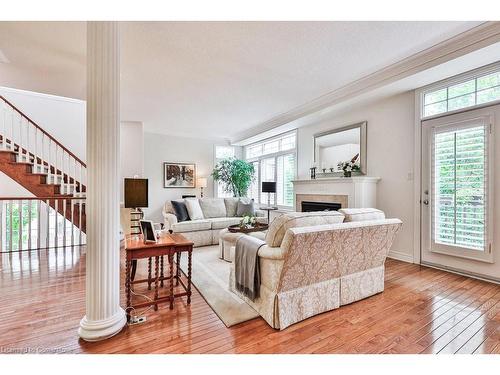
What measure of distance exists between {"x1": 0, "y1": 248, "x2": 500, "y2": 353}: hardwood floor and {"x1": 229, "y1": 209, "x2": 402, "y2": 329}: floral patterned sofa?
0.14 meters

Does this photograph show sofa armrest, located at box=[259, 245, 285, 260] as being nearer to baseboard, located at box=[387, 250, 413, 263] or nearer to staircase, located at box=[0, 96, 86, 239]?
baseboard, located at box=[387, 250, 413, 263]

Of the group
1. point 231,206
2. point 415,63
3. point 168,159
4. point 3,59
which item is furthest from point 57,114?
point 415,63

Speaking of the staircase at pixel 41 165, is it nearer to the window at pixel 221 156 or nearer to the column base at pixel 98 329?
the column base at pixel 98 329

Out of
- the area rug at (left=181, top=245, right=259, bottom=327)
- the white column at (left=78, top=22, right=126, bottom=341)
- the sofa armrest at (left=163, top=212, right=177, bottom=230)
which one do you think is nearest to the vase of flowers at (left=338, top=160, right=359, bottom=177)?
the area rug at (left=181, top=245, right=259, bottom=327)

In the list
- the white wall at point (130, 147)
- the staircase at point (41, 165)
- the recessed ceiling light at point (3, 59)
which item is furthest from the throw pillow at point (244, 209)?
the recessed ceiling light at point (3, 59)

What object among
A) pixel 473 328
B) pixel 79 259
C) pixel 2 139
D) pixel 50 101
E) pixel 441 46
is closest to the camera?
pixel 473 328

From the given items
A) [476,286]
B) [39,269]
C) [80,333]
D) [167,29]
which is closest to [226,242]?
[80,333]

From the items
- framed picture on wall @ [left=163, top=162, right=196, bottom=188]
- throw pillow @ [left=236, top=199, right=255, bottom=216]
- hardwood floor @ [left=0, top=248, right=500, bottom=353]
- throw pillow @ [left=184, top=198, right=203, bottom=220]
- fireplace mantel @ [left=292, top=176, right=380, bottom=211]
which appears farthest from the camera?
framed picture on wall @ [left=163, top=162, right=196, bottom=188]

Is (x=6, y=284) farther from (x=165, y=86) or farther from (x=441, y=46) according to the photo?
(x=441, y=46)

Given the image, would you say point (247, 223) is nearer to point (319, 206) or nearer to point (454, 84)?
point (319, 206)

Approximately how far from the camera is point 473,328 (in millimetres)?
2020

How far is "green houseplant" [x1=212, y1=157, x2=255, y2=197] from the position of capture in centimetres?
720

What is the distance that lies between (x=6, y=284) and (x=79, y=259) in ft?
3.25

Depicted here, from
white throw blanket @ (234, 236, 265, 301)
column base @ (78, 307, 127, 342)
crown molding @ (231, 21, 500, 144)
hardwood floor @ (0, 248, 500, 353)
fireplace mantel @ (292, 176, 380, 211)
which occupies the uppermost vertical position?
crown molding @ (231, 21, 500, 144)
